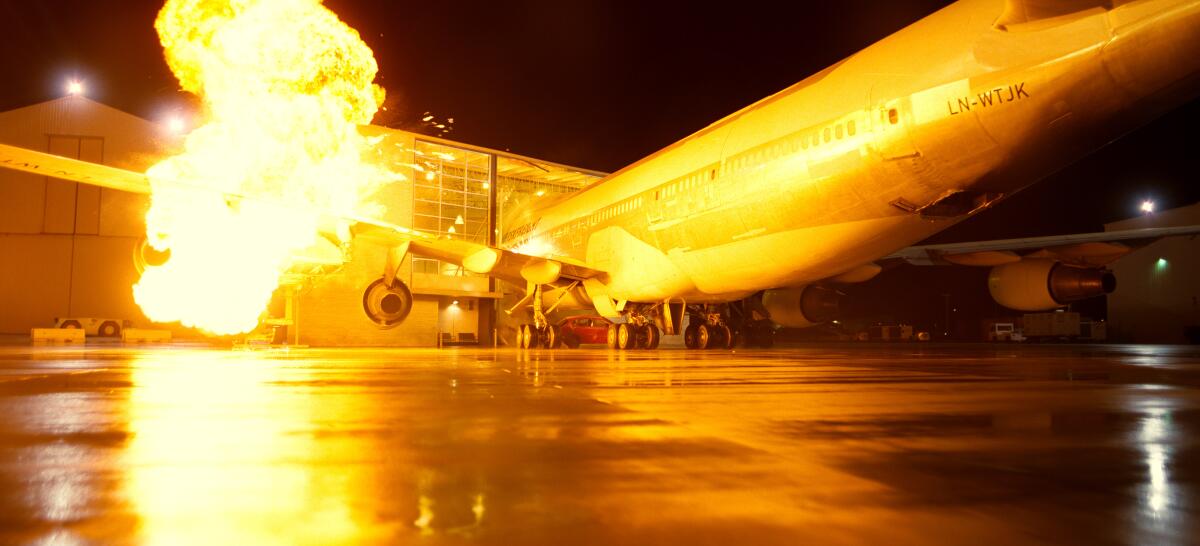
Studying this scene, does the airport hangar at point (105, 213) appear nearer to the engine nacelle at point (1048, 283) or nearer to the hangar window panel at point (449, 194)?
the hangar window panel at point (449, 194)

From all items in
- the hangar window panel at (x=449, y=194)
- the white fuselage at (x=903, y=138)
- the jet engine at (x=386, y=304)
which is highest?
the hangar window panel at (x=449, y=194)

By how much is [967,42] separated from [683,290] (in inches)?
315

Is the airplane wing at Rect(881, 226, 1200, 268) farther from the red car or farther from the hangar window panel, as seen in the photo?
the hangar window panel

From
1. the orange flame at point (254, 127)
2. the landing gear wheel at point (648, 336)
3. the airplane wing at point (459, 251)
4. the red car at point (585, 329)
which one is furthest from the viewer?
the red car at point (585, 329)

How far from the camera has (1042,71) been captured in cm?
846

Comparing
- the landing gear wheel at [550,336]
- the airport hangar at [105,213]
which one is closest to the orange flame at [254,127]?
the landing gear wheel at [550,336]

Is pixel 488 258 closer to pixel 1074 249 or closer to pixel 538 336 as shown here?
pixel 538 336

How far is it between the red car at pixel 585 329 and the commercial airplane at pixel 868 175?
27.2 feet

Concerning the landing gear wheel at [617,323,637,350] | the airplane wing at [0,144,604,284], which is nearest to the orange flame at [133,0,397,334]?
the airplane wing at [0,144,604,284]

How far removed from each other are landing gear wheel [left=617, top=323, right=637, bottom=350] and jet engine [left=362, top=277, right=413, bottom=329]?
565 cm

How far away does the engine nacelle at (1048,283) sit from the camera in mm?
13648

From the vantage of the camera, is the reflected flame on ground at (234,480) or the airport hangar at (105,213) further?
the airport hangar at (105,213)

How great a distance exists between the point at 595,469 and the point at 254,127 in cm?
1744

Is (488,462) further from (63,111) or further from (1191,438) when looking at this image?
(63,111)
